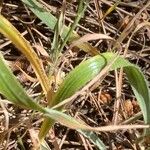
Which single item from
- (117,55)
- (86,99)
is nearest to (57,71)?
(86,99)

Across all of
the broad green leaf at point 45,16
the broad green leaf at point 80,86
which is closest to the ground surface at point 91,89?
the broad green leaf at point 45,16

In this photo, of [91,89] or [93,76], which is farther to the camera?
[91,89]

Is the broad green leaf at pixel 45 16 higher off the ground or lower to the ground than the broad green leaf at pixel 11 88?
higher

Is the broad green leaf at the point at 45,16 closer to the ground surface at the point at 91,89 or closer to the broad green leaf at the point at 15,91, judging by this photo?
the ground surface at the point at 91,89

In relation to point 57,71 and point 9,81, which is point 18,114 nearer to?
point 57,71

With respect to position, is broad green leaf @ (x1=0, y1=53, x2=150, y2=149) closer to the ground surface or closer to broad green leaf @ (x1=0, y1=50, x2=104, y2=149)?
broad green leaf @ (x1=0, y1=50, x2=104, y2=149)

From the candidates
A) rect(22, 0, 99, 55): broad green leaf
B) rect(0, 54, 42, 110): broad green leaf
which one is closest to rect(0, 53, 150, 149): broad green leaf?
rect(0, 54, 42, 110): broad green leaf

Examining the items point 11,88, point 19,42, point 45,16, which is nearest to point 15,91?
point 11,88

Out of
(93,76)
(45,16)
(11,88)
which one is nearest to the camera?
(11,88)

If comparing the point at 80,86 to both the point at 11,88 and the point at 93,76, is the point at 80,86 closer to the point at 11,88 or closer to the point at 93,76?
the point at 93,76
